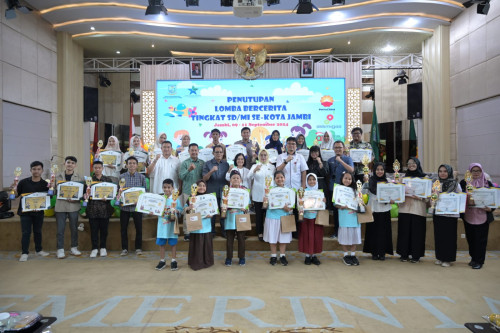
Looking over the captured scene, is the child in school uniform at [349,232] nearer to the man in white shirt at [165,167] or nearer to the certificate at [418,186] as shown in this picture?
the certificate at [418,186]

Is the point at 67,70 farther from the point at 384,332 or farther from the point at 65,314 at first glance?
the point at 384,332

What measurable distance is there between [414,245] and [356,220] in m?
0.90

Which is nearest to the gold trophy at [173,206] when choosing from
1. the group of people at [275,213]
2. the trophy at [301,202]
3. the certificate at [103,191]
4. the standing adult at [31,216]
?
the group of people at [275,213]

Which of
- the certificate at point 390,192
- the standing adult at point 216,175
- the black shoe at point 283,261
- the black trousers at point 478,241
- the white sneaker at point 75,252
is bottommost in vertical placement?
the black shoe at point 283,261

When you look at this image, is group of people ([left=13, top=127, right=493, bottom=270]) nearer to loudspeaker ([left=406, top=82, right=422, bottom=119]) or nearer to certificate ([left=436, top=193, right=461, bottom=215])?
certificate ([left=436, top=193, right=461, bottom=215])

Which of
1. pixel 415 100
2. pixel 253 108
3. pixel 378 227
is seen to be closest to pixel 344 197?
pixel 378 227

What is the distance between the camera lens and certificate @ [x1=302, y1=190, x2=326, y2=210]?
186 inches

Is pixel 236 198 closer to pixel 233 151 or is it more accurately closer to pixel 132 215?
pixel 233 151

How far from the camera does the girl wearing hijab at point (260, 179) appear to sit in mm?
5191

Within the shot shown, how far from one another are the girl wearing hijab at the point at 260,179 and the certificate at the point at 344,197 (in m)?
1.03

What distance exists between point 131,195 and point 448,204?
4399 mm

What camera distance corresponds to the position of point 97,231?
519 centimetres

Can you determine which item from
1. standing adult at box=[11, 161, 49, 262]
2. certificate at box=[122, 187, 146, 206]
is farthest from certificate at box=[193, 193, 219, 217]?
standing adult at box=[11, 161, 49, 262]

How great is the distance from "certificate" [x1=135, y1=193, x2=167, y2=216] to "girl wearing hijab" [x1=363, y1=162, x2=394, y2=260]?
9.50ft
